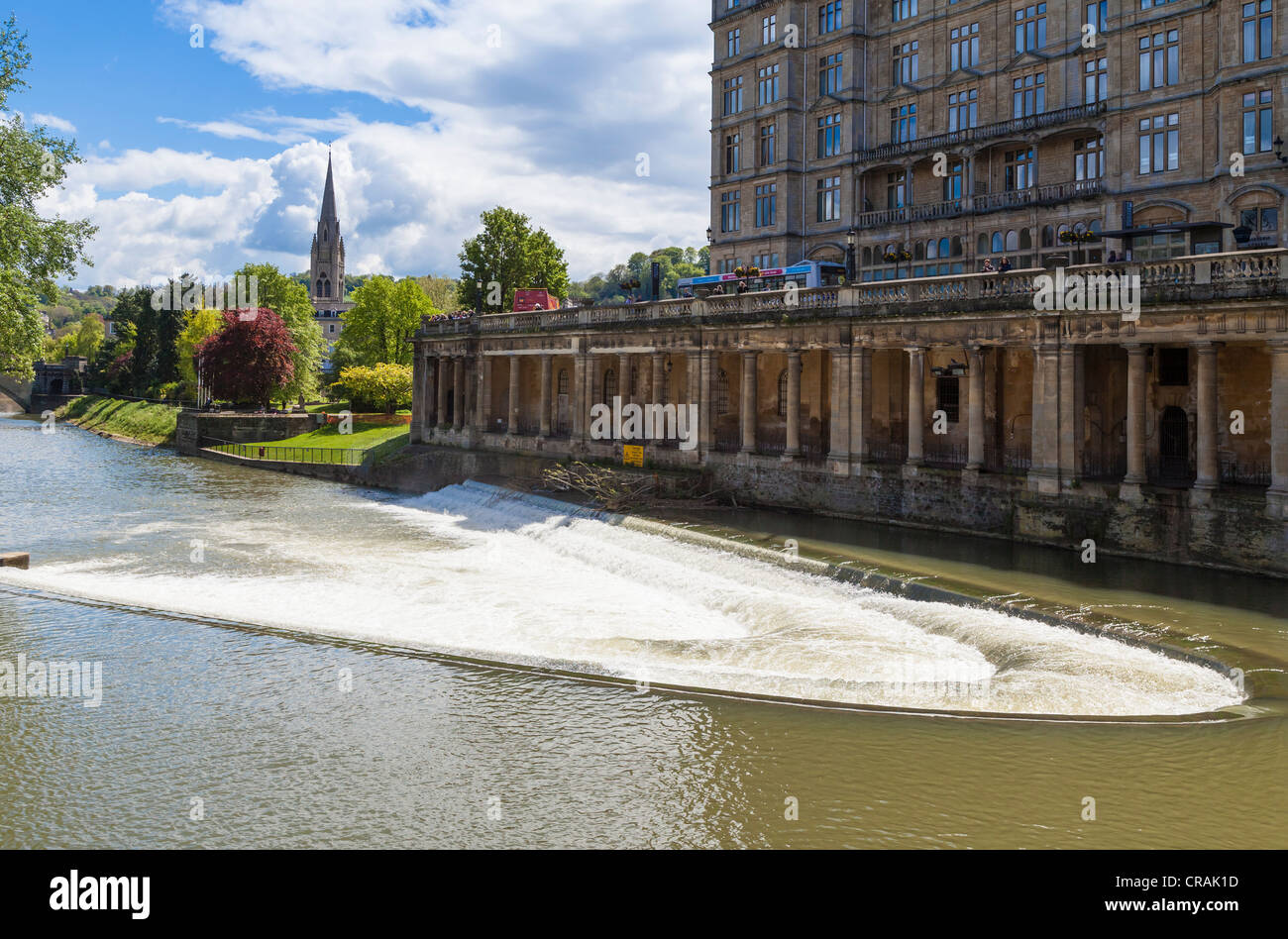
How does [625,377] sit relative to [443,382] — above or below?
below

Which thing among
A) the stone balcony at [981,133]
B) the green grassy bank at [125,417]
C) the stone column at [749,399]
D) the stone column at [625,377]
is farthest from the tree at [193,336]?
the stone column at [749,399]

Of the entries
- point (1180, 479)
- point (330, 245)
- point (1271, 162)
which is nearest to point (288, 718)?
point (1180, 479)

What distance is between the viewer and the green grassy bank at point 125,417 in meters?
94.9

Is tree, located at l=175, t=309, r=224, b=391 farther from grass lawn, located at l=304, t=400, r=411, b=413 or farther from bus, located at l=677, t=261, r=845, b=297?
bus, located at l=677, t=261, r=845, b=297

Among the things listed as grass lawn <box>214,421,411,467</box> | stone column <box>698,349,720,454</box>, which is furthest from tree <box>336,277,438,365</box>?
stone column <box>698,349,720,454</box>

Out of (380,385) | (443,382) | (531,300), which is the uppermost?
(531,300)

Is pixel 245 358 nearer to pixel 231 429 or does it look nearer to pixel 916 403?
pixel 231 429

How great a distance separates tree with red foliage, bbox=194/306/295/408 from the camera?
282 ft

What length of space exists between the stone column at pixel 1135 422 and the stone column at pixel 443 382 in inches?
1721

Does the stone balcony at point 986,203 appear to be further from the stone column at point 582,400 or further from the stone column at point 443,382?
the stone column at point 443,382

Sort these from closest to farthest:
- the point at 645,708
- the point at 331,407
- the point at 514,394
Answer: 1. the point at 645,708
2. the point at 514,394
3. the point at 331,407

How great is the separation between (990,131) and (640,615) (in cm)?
3531

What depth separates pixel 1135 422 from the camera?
29.2 m

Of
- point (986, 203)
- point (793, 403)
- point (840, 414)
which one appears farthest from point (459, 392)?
point (986, 203)
